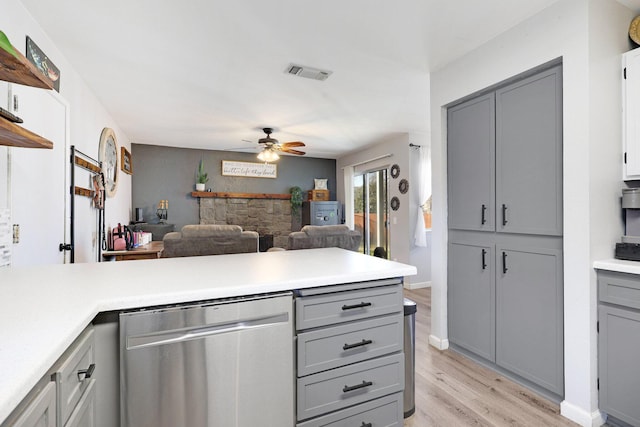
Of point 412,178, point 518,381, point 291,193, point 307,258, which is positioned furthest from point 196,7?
point 291,193

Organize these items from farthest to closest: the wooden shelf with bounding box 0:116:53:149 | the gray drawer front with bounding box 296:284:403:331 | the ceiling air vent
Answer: the ceiling air vent < the gray drawer front with bounding box 296:284:403:331 < the wooden shelf with bounding box 0:116:53:149

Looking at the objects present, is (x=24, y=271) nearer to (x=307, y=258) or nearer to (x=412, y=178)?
(x=307, y=258)

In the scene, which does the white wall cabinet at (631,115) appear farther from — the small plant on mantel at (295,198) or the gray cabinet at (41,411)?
the small plant on mantel at (295,198)

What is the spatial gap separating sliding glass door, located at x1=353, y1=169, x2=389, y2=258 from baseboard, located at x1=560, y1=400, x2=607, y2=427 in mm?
4026

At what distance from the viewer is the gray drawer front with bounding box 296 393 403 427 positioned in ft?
4.49

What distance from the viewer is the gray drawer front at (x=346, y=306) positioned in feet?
4.31

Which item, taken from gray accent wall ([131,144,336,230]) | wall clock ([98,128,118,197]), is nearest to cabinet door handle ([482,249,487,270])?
wall clock ([98,128,118,197])

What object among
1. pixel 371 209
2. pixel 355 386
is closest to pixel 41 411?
pixel 355 386

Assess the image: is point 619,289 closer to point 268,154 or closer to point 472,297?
point 472,297

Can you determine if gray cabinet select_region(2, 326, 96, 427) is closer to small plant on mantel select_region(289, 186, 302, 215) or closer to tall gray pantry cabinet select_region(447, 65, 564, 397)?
tall gray pantry cabinet select_region(447, 65, 564, 397)

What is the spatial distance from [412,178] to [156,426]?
4.69 meters

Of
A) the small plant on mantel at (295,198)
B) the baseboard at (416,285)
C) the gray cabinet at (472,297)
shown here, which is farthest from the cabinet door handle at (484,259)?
the small plant on mantel at (295,198)

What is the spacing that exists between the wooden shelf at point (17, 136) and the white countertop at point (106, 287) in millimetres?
562

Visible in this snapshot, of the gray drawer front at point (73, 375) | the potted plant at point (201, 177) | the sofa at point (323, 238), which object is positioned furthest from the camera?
the potted plant at point (201, 177)
